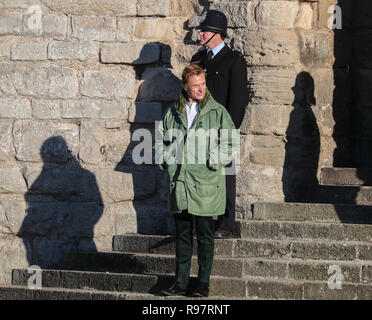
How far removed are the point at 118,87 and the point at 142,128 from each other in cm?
44

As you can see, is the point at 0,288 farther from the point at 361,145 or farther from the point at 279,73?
the point at 361,145

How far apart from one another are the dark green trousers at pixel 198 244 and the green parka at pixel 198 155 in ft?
0.34

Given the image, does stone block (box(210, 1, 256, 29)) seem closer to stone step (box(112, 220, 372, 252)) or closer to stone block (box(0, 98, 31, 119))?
stone step (box(112, 220, 372, 252))

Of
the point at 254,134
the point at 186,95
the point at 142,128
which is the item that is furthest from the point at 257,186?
the point at 186,95

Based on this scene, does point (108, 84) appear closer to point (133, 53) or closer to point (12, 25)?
point (133, 53)

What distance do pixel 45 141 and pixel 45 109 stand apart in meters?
0.30

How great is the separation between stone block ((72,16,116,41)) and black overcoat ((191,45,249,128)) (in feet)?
4.57

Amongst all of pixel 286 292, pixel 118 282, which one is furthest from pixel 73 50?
pixel 286 292

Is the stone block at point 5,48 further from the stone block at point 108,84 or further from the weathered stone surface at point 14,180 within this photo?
the weathered stone surface at point 14,180

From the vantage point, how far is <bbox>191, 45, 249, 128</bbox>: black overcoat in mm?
9242

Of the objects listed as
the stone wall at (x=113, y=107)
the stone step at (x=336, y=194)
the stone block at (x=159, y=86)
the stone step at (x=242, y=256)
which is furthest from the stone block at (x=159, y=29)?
the stone step at (x=242, y=256)

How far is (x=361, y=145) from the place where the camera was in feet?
36.0

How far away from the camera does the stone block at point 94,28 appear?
10.4 meters
